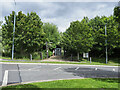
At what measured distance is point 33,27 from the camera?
76.7ft

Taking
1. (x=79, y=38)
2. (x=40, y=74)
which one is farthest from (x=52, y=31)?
(x=40, y=74)

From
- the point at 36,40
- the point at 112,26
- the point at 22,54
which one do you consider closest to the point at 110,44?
the point at 112,26

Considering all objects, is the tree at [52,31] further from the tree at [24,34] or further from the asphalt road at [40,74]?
the asphalt road at [40,74]

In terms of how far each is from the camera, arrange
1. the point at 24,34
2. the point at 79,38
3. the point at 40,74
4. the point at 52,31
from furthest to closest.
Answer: the point at 52,31 < the point at 79,38 < the point at 24,34 < the point at 40,74

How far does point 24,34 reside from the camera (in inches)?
907

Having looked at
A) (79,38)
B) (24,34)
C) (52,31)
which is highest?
(52,31)

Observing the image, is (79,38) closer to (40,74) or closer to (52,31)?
(40,74)

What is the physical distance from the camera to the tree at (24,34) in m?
22.9

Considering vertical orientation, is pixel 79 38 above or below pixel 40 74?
above

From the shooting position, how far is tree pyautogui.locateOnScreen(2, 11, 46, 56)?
22.9 meters

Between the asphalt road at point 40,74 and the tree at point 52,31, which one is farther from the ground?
the tree at point 52,31

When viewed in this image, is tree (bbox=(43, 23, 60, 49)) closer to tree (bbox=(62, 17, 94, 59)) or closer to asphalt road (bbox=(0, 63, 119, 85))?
tree (bbox=(62, 17, 94, 59))

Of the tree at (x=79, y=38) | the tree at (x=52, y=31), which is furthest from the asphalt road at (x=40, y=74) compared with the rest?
the tree at (x=52, y=31)

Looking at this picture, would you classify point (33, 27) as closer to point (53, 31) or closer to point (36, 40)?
point (36, 40)
